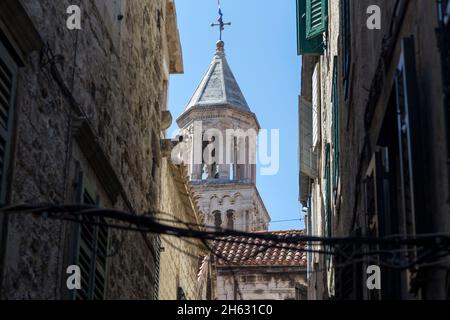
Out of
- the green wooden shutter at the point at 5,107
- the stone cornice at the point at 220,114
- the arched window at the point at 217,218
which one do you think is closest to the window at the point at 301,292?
the green wooden shutter at the point at 5,107

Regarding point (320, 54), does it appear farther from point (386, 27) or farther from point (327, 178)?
point (386, 27)

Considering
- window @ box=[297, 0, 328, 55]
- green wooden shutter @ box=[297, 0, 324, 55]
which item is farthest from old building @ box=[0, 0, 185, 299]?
green wooden shutter @ box=[297, 0, 324, 55]

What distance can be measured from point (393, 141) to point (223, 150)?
43.0 meters

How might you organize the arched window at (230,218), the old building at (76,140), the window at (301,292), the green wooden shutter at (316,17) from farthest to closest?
the arched window at (230,218) < the window at (301,292) < the green wooden shutter at (316,17) < the old building at (76,140)

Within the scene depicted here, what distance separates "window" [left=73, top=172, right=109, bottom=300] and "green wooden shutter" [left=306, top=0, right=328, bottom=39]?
8.71 meters

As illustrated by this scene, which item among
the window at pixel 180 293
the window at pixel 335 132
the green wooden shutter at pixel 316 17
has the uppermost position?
the green wooden shutter at pixel 316 17

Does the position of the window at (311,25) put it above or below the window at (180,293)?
above

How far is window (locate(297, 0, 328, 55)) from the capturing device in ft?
59.3

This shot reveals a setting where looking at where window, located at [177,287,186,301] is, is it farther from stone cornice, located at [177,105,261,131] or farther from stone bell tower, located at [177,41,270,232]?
stone cornice, located at [177,105,261,131]

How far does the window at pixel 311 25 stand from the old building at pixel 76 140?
4837 millimetres

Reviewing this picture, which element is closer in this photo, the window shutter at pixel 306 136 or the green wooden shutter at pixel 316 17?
the green wooden shutter at pixel 316 17

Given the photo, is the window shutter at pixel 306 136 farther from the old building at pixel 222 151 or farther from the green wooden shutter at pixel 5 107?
the old building at pixel 222 151

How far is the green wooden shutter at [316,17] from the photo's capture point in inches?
698

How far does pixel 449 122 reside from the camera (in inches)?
213
